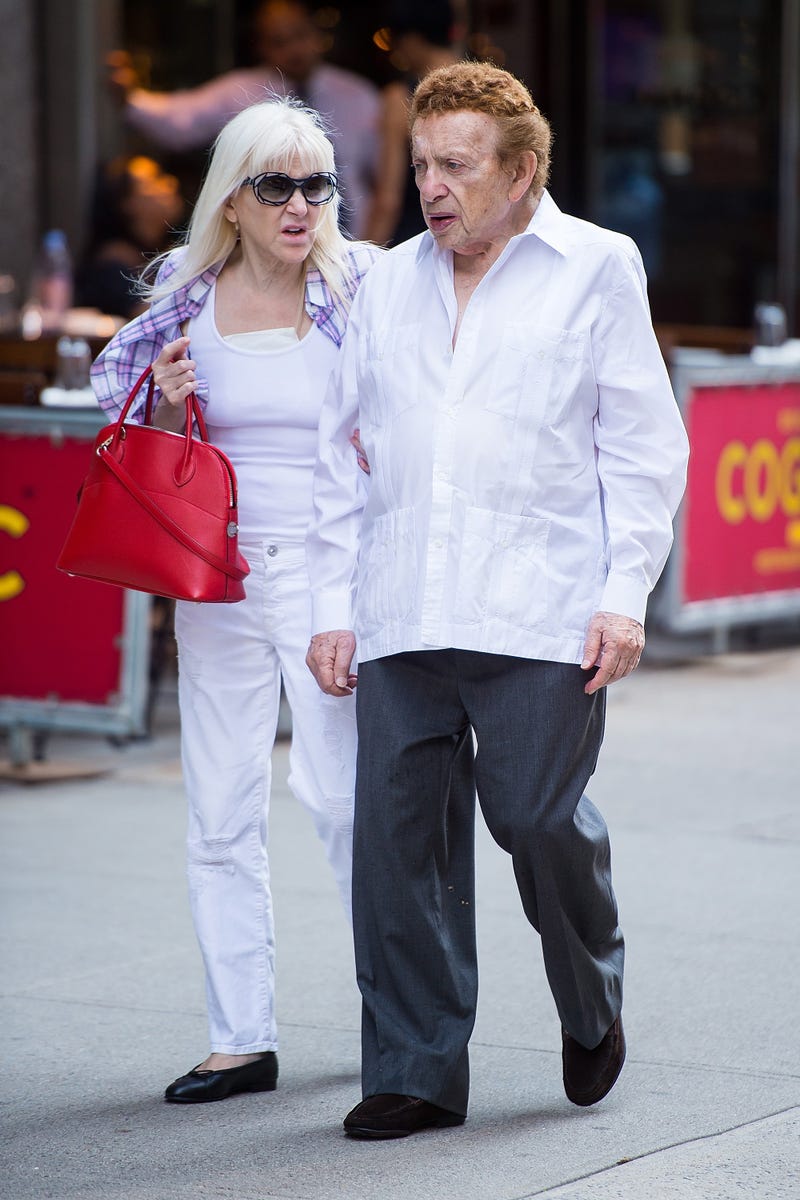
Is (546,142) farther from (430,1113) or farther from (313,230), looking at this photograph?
(430,1113)

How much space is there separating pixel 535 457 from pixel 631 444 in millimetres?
174

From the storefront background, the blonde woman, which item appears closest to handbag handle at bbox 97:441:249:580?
the blonde woman

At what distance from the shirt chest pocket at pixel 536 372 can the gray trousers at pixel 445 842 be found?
0.44m

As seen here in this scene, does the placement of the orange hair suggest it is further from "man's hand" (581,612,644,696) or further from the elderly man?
"man's hand" (581,612,644,696)

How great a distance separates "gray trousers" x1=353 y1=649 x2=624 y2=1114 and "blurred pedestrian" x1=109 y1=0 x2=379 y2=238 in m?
5.39

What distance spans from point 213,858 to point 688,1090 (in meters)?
1.03

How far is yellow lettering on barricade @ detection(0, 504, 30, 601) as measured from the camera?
22.9 ft

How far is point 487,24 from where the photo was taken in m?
14.2

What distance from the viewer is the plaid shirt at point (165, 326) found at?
4.18 m

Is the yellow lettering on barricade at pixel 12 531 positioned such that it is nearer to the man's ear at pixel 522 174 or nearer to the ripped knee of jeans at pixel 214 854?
the ripped knee of jeans at pixel 214 854

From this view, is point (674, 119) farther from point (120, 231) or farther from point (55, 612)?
point (55, 612)

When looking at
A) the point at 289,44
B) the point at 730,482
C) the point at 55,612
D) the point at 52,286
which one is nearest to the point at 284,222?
the point at 55,612

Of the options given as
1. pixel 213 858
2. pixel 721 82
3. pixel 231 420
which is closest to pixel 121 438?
pixel 231 420

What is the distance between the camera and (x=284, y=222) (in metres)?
4.09
